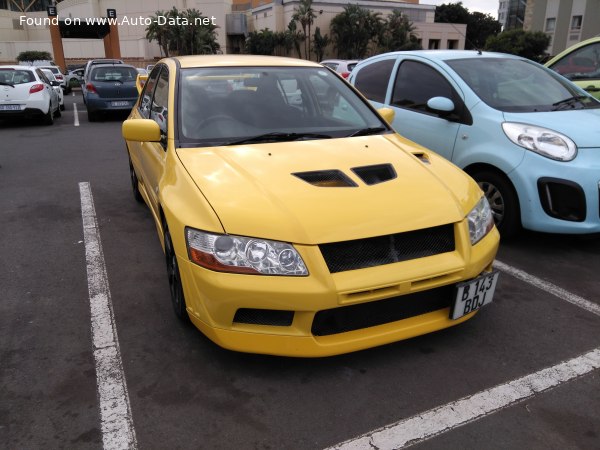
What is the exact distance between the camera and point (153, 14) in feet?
197

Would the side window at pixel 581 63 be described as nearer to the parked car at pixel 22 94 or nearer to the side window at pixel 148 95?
the side window at pixel 148 95

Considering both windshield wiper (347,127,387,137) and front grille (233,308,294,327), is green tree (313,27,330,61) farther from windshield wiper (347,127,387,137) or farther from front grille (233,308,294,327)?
front grille (233,308,294,327)

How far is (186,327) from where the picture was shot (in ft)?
9.79

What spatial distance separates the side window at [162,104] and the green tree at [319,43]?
178ft

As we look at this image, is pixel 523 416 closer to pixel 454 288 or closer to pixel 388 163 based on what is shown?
pixel 454 288

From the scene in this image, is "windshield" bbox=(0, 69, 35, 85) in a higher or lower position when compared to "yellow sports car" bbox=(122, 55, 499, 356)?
higher

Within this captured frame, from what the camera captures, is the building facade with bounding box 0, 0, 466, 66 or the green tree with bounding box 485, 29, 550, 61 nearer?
the green tree with bounding box 485, 29, 550, 61

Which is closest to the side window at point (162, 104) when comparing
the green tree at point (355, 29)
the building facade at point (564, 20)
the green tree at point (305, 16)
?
the building facade at point (564, 20)

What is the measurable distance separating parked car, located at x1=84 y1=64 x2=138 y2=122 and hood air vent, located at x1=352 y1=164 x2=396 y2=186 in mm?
11657

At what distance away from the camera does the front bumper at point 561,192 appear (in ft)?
12.3

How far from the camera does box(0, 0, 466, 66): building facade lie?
57.7 m

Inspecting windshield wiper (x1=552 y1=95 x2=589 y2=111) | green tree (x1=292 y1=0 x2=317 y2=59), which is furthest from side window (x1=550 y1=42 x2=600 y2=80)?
green tree (x1=292 y1=0 x2=317 y2=59)

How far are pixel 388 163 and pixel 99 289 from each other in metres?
2.23

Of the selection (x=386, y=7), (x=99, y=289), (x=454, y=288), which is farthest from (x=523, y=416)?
(x=386, y=7)
